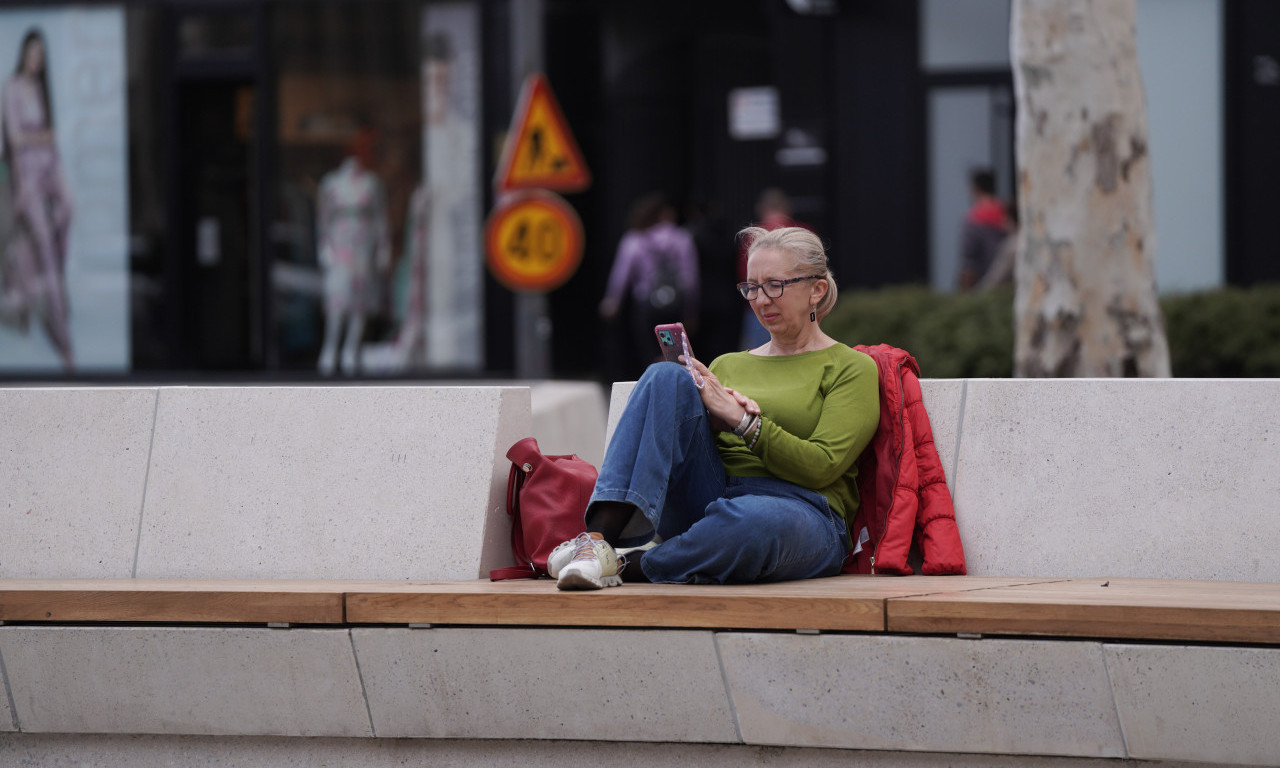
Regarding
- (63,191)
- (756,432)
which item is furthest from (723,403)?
(63,191)

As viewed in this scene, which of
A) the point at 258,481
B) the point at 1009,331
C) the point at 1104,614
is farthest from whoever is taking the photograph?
the point at 1009,331

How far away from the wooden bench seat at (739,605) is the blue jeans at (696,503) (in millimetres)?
95

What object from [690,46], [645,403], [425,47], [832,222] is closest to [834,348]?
[645,403]

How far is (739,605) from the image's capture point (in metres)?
3.89

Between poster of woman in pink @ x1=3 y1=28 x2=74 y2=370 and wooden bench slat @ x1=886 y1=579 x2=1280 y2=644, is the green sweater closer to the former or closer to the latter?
wooden bench slat @ x1=886 y1=579 x2=1280 y2=644

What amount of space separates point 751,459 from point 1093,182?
2.34m

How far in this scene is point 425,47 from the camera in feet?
43.1

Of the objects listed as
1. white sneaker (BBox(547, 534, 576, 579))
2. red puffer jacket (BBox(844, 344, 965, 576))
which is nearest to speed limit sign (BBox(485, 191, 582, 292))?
red puffer jacket (BBox(844, 344, 965, 576))

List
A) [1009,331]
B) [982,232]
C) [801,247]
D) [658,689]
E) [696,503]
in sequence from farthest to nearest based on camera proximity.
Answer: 1. [982,232]
2. [1009,331]
3. [801,247]
4. [696,503]
5. [658,689]

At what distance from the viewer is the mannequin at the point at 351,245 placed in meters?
13.3

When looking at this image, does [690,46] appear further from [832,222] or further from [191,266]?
[191,266]

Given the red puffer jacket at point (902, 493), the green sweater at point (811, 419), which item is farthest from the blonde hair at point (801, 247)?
the red puffer jacket at point (902, 493)

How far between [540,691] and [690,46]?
13.4 meters

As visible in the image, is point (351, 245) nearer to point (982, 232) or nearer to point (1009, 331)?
point (982, 232)
